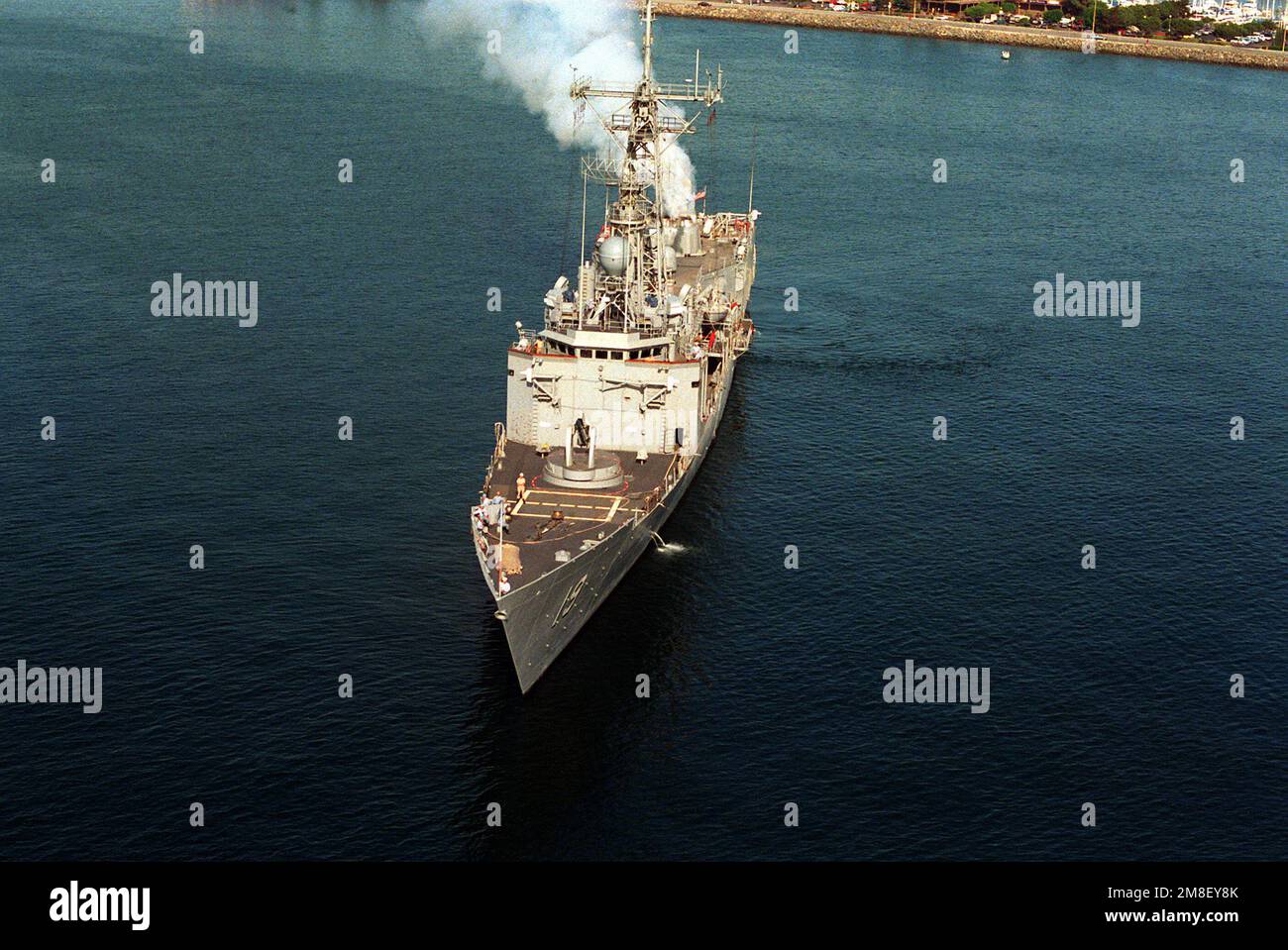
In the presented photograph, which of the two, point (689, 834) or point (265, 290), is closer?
point (689, 834)

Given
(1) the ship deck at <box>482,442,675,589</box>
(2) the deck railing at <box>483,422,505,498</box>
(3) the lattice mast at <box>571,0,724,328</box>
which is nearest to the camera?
(1) the ship deck at <box>482,442,675,589</box>

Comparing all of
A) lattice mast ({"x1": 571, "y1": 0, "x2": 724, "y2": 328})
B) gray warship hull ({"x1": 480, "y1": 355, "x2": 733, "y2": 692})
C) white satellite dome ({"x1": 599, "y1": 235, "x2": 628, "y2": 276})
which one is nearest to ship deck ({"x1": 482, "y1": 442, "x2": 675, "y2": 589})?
gray warship hull ({"x1": 480, "y1": 355, "x2": 733, "y2": 692})

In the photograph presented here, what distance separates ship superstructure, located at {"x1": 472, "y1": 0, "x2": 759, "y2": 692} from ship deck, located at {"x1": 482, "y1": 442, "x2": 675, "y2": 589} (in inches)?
3.9

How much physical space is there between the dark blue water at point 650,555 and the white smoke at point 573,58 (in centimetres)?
1134

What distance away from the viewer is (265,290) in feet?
423

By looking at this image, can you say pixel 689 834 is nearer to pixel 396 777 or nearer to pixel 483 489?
pixel 396 777

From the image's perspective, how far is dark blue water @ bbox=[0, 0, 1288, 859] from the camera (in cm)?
6675

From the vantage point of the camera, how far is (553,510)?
82.9 m

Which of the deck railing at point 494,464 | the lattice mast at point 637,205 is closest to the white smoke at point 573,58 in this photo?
the lattice mast at point 637,205

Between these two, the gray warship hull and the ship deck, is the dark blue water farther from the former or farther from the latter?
the ship deck

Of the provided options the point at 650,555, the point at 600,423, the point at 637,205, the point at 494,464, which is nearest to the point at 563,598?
the point at 650,555

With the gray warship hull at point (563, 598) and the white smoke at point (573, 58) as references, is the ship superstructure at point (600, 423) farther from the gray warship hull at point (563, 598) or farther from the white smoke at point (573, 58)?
the white smoke at point (573, 58)
